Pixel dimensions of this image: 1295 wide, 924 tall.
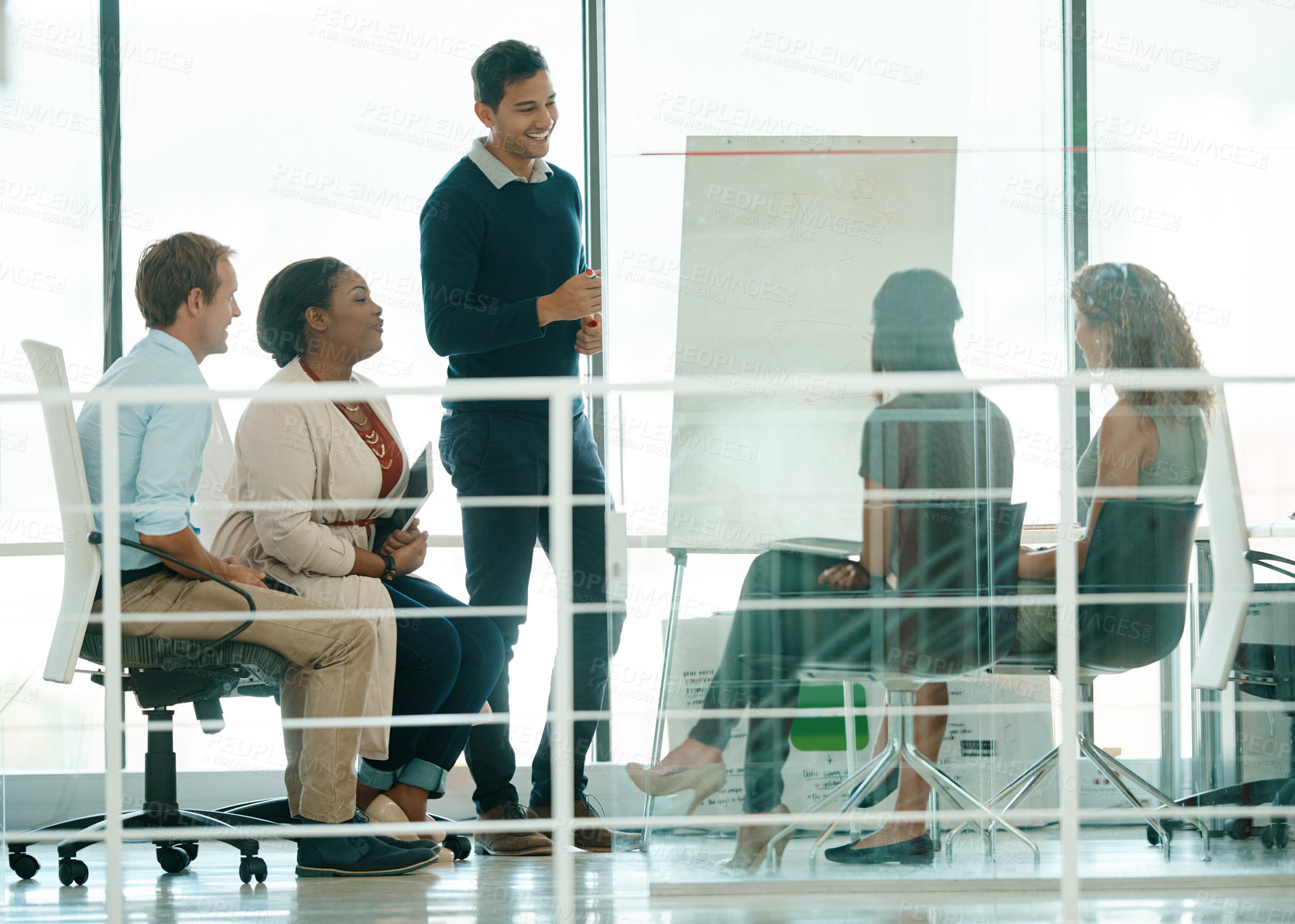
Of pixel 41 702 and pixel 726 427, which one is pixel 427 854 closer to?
pixel 726 427

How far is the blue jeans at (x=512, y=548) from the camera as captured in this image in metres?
1.95

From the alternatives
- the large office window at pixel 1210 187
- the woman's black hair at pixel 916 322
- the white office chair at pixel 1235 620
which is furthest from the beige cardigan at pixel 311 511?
the white office chair at pixel 1235 620

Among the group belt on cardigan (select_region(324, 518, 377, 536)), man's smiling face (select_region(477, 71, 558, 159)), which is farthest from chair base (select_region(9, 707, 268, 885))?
man's smiling face (select_region(477, 71, 558, 159))

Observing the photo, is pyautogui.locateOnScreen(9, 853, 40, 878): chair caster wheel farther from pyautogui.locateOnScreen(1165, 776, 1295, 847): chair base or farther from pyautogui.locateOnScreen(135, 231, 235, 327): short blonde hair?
pyautogui.locateOnScreen(1165, 776, 1295, 847): chair base

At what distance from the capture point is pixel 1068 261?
1742 mm

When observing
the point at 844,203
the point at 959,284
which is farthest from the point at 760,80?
the point at 959,284

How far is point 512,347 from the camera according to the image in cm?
203

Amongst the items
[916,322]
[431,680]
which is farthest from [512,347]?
[916,322]

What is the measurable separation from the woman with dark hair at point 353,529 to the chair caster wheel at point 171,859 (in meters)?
0.35

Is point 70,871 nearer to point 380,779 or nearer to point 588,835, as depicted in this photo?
point 380,779

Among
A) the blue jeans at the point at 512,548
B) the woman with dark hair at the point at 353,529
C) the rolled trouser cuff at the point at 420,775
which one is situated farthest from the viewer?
the blue jeans at the point at 512,548

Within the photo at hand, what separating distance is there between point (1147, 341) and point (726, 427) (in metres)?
0.58

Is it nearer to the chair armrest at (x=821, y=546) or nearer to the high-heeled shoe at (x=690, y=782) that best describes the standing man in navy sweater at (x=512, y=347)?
the high-heeled shoe at (x=690, y=782)

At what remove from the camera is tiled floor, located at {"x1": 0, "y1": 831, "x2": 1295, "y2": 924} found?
5.02ft
